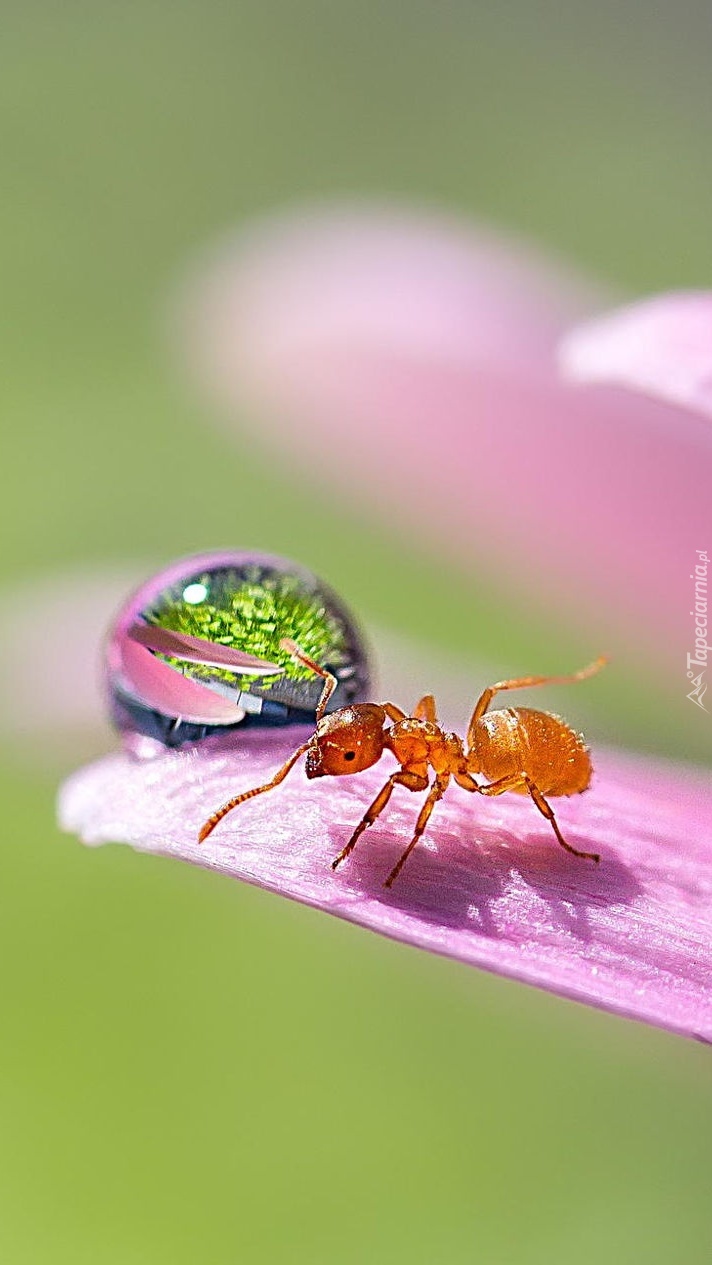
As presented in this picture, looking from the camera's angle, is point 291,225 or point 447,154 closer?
point 291,225

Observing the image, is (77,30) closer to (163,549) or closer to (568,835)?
(163,549)

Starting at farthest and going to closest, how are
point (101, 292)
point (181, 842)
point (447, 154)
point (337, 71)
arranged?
point (337, 71) → point (447, 154) → point (101, 292) → point (181, 842)

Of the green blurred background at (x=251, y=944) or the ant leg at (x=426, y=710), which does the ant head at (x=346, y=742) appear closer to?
the ant leg at (x=426, y=710)

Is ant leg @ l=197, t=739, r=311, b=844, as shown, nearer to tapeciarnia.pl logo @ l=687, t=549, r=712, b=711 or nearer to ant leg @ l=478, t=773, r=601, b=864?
ant leg @ l=478, t=773, r=601, b=864

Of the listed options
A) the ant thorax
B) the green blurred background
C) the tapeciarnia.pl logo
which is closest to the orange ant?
the ant thorax

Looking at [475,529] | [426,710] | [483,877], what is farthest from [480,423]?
[483,877]

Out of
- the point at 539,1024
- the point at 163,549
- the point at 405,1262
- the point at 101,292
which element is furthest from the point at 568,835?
the point at 101,292

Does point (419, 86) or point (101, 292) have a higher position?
point (419, 86)
